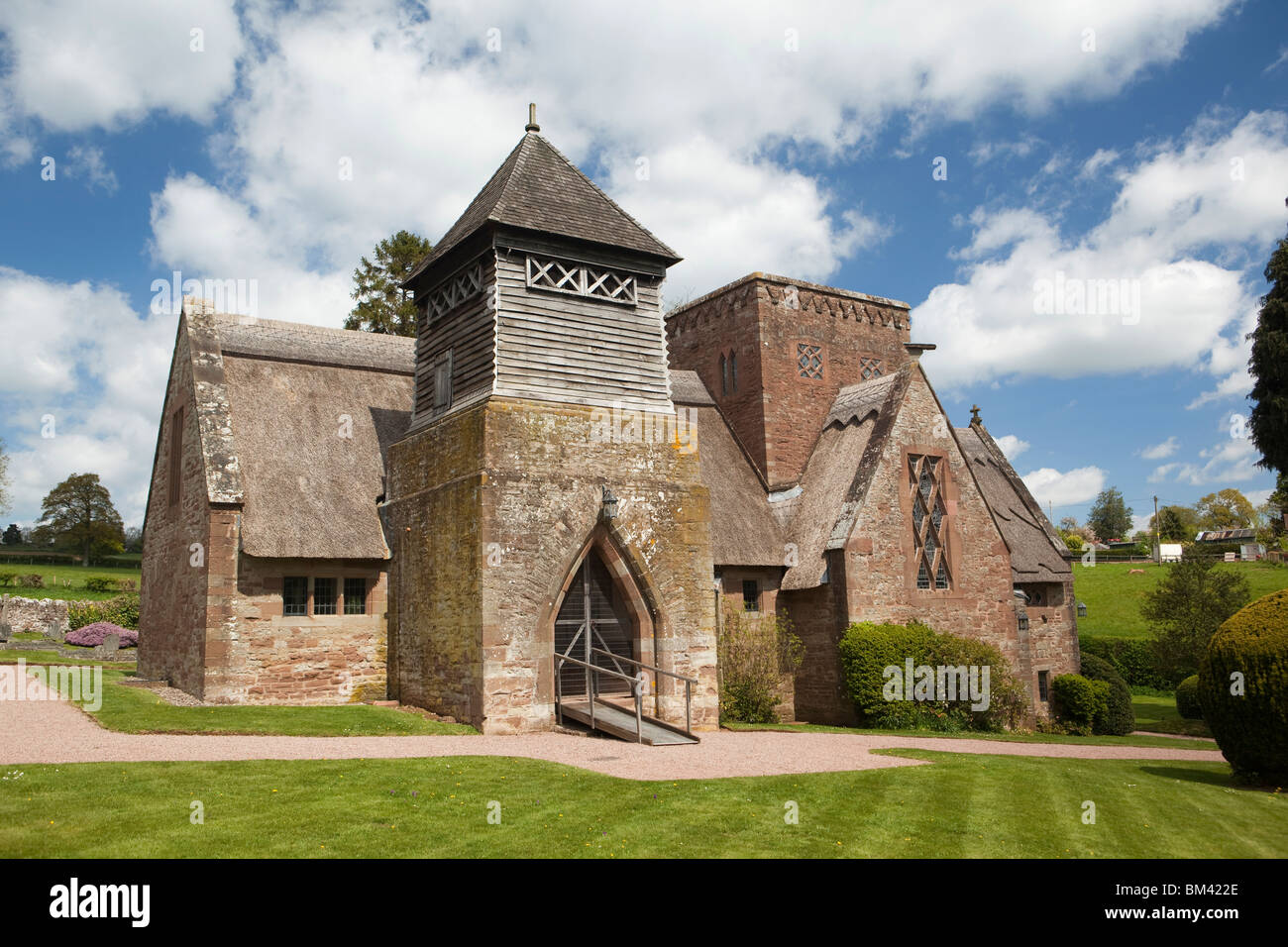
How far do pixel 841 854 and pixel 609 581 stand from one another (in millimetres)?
11129

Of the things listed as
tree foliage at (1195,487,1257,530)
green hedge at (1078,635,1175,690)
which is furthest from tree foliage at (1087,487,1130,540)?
green hedge at (1078,635,1175,690)

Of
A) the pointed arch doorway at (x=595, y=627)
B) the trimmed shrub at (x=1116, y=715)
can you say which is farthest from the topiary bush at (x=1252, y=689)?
the trimmed shrub at (x=1116, y=715)

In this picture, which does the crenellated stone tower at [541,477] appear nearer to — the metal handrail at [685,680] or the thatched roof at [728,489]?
the metal handrail at [685,680]

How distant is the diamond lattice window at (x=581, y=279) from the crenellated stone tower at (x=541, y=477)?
0.03 meters

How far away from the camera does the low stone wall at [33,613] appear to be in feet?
126

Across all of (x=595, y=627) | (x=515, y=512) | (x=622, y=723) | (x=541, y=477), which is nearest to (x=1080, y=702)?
(x=595, y=627)

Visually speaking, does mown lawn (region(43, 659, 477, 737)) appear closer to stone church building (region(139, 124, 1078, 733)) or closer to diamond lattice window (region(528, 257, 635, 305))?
stone church building (region(139, 124, 1078, 733))

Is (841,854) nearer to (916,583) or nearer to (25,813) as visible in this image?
(25,813)

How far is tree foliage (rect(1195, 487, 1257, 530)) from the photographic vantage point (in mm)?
→ 112750
